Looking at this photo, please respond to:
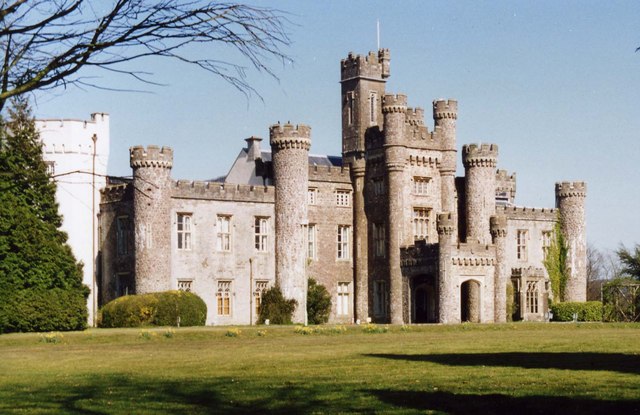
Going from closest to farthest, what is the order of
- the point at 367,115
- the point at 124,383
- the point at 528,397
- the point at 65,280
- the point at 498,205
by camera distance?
the point at 528,397 → the point at 124,383 → the point at 65,280 → the point at 367,115 → the point at 498,205

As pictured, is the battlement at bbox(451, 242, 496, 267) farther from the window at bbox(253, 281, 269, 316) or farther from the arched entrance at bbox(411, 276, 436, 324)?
the window at bbox(253, 281, 269, 316)

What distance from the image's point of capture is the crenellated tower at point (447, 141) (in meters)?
57.0

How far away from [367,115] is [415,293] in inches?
364

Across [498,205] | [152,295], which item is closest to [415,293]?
[498,205]

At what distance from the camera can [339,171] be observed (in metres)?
56.8

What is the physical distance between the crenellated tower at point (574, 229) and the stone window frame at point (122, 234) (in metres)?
24.8

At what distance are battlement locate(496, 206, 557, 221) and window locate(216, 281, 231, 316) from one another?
1558 cm

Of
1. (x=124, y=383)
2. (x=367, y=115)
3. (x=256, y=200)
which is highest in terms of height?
(x=367, y=115)

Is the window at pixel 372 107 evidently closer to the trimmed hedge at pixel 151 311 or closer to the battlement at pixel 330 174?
the battlement at pixel 330 174

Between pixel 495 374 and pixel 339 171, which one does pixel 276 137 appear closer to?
pixel 339 171

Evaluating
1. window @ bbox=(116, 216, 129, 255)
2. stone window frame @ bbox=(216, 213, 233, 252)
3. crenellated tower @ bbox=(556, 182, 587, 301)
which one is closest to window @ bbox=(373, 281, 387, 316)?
stone window frame @ bbox=(216, 213, 233, 252)

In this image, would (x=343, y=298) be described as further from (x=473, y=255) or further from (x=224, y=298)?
(x=473, y=255)

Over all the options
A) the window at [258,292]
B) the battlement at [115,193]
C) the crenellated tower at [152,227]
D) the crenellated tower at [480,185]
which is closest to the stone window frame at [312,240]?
the window at [258,292]

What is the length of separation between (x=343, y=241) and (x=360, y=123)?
5.97 metres
